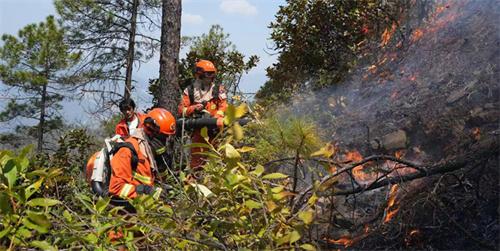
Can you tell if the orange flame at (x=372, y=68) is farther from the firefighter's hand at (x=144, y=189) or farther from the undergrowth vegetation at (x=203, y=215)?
the undergrowth vegetation at (x=203, y=215)

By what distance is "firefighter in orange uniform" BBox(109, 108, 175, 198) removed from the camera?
351cm

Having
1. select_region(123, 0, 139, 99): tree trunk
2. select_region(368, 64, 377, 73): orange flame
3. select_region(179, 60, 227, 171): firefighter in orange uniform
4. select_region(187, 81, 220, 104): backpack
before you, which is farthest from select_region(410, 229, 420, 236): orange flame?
select_region(123, 0, 139, 99): tree trunk

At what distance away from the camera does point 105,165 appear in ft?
12.4

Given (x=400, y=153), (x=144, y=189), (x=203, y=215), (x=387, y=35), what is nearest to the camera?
(x=203, y=215)

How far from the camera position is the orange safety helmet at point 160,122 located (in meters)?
3.97

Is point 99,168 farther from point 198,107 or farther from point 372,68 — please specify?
point 372,68

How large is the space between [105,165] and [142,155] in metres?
0.28

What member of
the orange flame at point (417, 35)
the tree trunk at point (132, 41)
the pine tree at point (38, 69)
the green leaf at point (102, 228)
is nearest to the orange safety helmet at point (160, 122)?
the green leaf at point (102, 228)

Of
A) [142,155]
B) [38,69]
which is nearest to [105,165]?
[142,155]

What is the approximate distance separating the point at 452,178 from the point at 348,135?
11.3 feet

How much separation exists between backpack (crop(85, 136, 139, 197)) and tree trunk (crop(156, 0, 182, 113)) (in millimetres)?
2991

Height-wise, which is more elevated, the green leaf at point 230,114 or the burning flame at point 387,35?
the burning flame at point 387,35

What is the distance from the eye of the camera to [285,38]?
946 centimetres

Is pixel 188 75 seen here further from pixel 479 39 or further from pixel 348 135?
pixel 479 39
